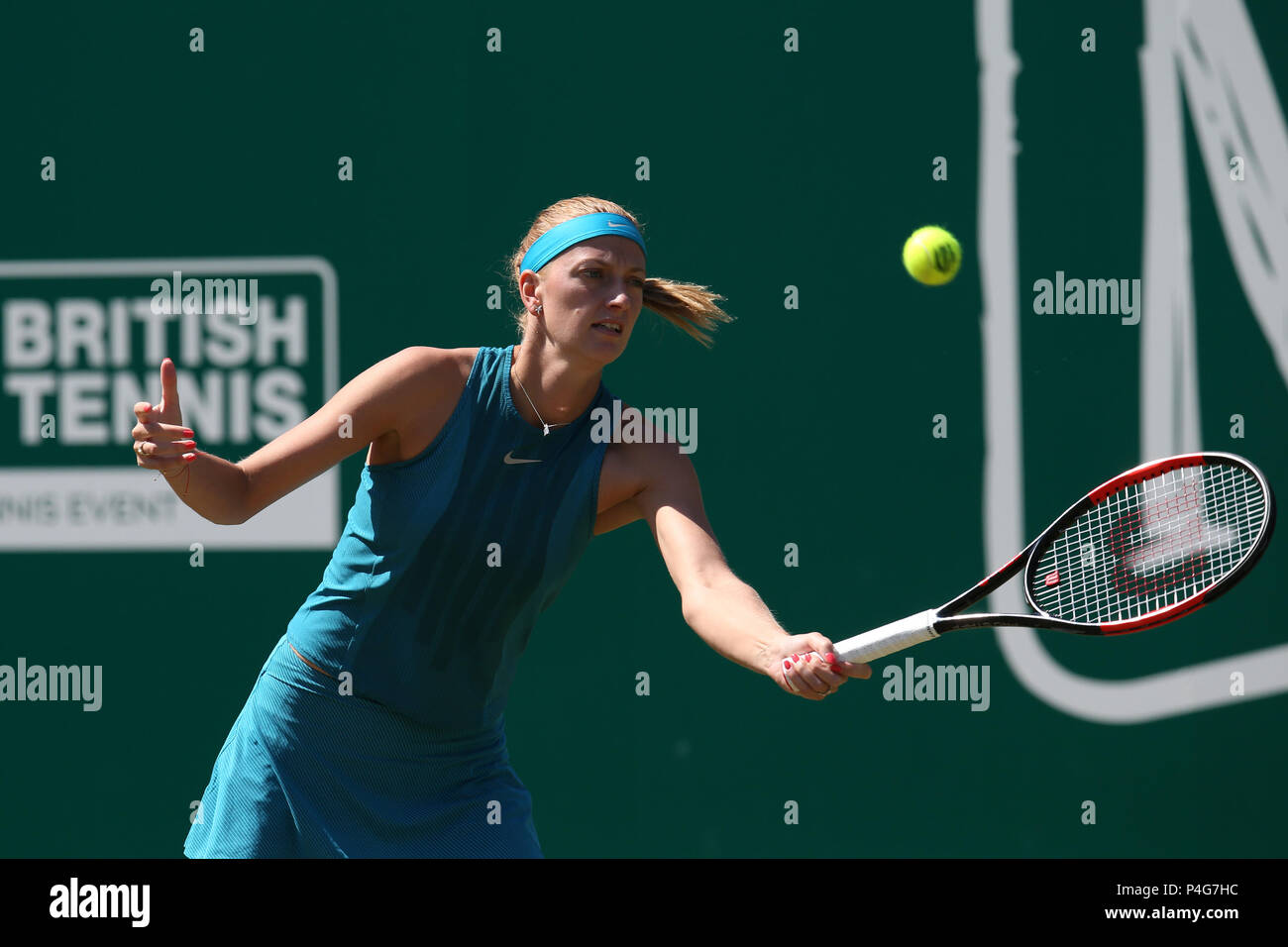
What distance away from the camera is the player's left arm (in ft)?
6.74

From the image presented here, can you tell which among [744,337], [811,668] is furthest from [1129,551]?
[744,337]

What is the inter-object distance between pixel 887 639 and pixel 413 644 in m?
0.84

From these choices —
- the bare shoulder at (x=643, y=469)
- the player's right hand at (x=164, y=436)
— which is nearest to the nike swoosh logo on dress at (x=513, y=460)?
the bare shoulder at (x=643, y=469)

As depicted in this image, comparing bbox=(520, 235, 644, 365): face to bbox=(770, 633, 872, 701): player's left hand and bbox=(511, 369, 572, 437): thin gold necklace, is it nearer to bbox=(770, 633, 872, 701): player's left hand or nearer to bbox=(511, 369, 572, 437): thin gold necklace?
bbox=(511, 369, 572, 437): thin gold necklace

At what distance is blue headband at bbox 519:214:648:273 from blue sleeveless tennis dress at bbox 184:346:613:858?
20 cm

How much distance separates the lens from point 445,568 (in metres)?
2.47

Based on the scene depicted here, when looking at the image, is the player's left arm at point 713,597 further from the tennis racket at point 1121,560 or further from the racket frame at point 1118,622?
the racket frame at point 1118,622

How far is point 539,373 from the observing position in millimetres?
2514

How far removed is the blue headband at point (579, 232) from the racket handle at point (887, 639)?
32.2 inches

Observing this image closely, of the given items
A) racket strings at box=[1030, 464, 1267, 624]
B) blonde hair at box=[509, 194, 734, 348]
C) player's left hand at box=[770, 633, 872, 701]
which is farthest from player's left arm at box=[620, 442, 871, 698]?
racket strings at box=[1030, 464, 1267, 624]

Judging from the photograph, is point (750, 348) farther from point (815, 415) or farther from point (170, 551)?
point (170, 551)

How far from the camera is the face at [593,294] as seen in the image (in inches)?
95.7

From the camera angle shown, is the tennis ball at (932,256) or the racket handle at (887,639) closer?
the racket handle at (887,639)

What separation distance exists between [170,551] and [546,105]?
1519 mm
